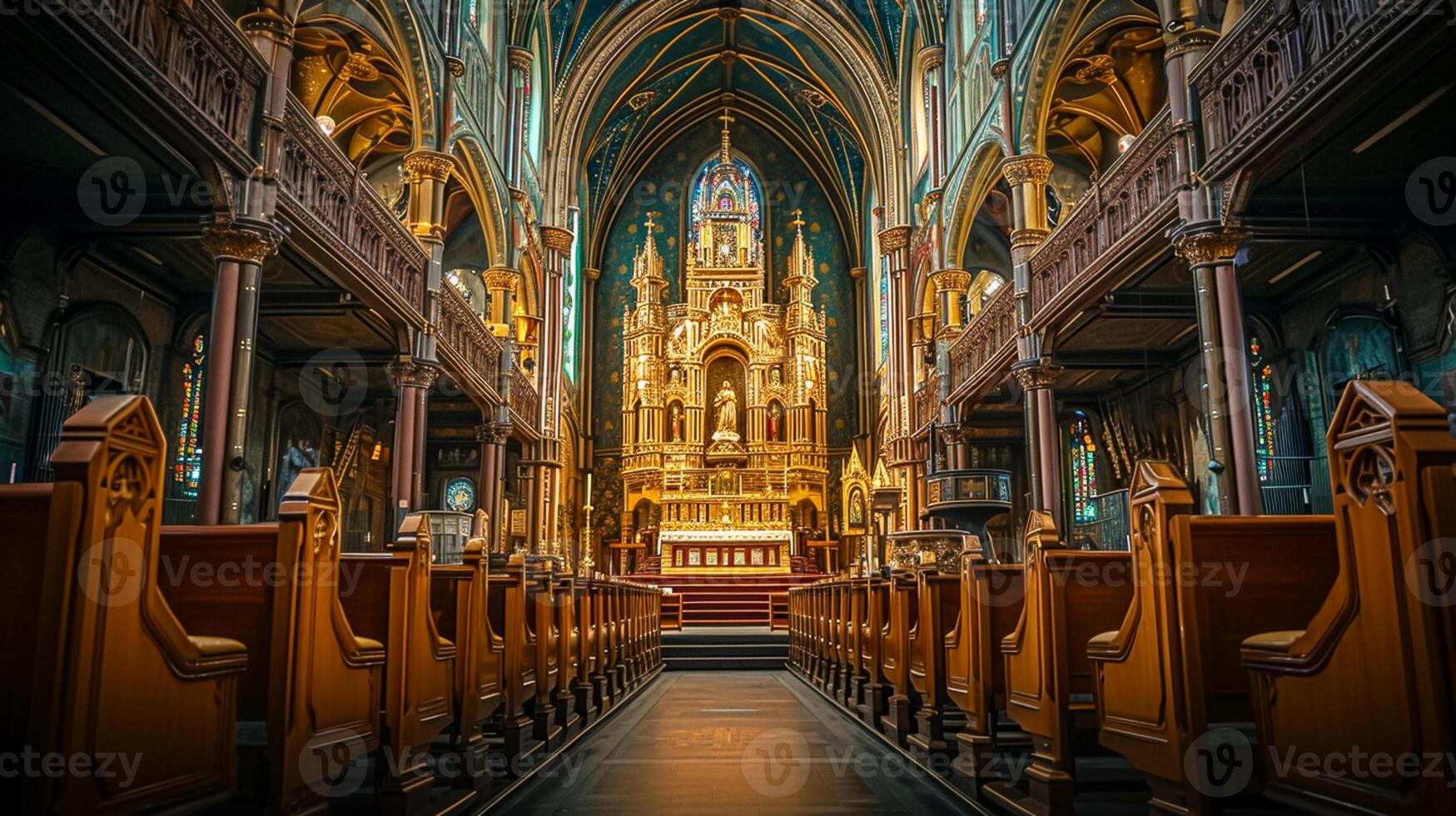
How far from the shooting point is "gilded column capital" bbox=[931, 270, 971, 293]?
17594mm

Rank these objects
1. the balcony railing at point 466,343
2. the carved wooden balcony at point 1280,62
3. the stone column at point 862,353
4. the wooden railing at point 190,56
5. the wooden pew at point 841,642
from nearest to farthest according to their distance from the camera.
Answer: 1. the carved wooden balcony at point 1280,62
2. the wooden railing at point 190,56
3. the wooden pew at point 841,642
4. the balcony railing at point 466,343
5. the stone column at point 862,353

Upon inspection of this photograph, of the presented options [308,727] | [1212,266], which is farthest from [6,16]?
[1212,266]

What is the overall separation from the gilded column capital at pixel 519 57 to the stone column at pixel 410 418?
8620 mm

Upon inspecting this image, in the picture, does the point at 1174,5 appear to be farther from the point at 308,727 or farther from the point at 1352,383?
the point at 308,727

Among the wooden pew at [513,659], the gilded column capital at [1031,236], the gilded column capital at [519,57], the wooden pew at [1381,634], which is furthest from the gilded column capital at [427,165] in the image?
the wooden pew at [1381,634]

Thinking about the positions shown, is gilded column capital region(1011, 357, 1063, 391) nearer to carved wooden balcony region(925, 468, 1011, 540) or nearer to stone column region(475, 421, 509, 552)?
carved wooden balcony region(925, 468, 1011, 540)

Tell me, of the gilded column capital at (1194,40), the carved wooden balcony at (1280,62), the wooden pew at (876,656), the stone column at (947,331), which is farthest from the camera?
the stone column at (947,331)

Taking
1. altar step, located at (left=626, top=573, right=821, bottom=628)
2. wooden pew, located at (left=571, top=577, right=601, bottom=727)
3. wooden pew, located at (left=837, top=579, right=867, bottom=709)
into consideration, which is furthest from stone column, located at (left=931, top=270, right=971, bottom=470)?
wooden pew, located at (left=571, top=577, right=601, bottom=727)

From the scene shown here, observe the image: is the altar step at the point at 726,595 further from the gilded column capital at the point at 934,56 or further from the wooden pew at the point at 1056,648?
the wooden pew at the point at 1056,648

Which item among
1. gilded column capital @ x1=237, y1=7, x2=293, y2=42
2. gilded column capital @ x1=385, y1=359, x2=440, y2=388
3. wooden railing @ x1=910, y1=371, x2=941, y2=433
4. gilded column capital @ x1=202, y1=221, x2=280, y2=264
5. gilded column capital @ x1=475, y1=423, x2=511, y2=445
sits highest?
gilded column capital @ x1=237, y1=7, x2=293, y2=42

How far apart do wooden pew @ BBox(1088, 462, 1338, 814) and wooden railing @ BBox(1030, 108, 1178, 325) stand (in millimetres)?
6226

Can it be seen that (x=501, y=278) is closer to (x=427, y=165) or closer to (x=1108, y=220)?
(x=427, y=165)

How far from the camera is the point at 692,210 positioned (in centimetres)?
3034

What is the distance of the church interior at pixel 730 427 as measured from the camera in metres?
2.50
